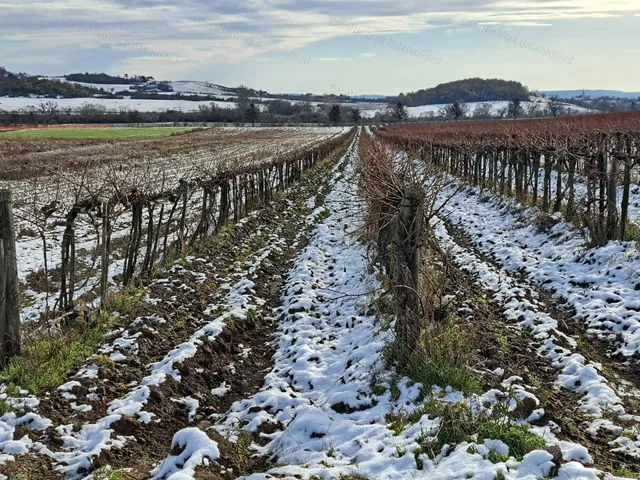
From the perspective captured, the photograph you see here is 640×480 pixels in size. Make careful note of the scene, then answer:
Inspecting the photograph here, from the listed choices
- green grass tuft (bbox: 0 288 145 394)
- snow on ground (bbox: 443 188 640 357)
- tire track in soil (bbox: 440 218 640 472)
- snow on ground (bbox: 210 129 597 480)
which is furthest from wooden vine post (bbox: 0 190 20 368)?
snow on ground (bbox: 443 188 640 357)

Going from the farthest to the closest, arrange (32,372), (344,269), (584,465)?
(344,269)
(32,372)
(584,465)

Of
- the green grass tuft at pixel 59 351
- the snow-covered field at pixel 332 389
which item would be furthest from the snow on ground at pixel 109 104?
the green grass tuft at pixel 59 351

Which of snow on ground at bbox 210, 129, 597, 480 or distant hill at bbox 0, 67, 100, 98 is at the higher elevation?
distant hill at bbox 0, 67, 100, 98

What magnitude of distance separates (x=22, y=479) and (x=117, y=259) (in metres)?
8.90

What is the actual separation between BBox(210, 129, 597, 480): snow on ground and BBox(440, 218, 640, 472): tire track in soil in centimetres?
36

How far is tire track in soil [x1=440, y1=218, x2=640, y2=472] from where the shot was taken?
16.8ft

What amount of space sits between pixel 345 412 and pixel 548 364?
9.17 ft

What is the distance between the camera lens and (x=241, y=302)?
9.59 metres

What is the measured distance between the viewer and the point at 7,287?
6496 mm

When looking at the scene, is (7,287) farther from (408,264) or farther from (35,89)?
(35,89)

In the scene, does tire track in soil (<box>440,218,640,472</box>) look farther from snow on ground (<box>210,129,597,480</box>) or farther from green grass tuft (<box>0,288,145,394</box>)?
green grass tuft (<box>0,288,145,394</box>)

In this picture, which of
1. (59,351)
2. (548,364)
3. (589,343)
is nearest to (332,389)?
(548,364)

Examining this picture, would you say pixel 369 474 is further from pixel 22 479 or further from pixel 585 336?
pixel 585 336

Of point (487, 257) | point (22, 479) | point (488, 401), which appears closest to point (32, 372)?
point (22, 479)
